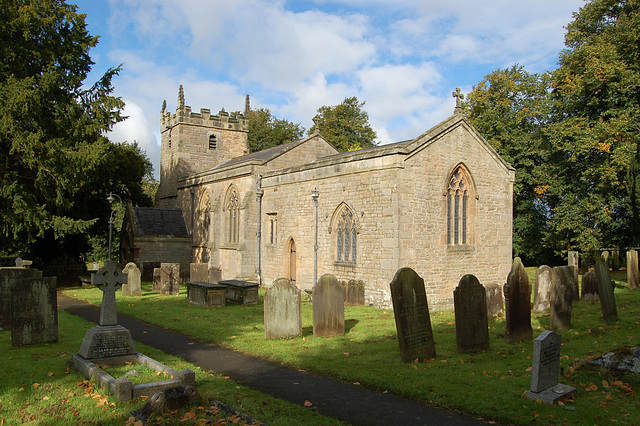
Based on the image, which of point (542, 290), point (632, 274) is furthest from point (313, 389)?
point (632, 274)

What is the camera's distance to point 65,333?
1145 centimetres

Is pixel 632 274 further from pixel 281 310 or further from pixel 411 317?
pixel 281 310

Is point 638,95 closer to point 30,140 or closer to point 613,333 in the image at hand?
point 613,333

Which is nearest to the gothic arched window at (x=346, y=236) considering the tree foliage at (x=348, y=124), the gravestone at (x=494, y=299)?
the gravestone at (x=494, y=299)

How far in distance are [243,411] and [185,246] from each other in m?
A: 23.4

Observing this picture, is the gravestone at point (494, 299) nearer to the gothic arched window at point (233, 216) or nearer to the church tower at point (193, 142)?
the gothic arched window at point (233, 216)

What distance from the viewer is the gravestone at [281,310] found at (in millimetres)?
10977

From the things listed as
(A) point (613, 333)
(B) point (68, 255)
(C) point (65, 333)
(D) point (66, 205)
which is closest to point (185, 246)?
(B) point (68, 255)

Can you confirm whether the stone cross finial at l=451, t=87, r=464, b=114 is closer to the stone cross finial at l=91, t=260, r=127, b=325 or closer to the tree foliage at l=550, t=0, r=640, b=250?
the tree foliage at l=550, t=0, r=640, b=250

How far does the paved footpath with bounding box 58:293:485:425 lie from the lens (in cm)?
625

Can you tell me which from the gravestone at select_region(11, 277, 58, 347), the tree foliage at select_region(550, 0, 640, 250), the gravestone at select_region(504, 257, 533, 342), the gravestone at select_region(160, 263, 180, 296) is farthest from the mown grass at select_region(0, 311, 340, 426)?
the tree foliage at select_region(550, 0, 640, 250)

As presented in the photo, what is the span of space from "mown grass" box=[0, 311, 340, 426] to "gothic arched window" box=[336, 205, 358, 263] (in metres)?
9.78

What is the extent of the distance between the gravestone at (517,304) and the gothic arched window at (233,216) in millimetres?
16341

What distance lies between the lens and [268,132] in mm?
47688
